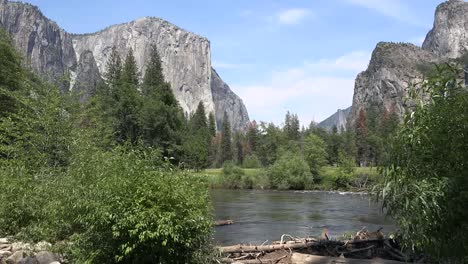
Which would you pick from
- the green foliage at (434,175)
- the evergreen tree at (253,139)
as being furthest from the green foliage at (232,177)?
the green foliage at (434,175)

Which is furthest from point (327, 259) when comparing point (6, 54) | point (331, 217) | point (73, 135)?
point (6, 54)

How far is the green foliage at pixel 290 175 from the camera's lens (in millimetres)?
78500

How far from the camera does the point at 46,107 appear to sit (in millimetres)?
22578

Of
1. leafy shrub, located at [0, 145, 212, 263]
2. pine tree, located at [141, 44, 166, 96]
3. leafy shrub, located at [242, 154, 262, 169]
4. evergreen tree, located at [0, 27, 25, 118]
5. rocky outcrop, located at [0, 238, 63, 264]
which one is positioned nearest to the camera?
leafy shrub, located at [0, 145, 212, 263]

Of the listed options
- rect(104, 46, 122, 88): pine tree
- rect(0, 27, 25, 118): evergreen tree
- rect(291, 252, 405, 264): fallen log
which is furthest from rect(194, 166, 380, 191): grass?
rect(291, 252, 405, 264): fallen log

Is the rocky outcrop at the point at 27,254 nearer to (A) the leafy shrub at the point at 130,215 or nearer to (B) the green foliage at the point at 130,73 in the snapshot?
(A) the leafy shrub at the point at 130,215

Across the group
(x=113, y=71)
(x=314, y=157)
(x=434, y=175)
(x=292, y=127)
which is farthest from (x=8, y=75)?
(x=292, y=127)

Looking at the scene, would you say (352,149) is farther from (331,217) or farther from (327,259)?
(327,259)

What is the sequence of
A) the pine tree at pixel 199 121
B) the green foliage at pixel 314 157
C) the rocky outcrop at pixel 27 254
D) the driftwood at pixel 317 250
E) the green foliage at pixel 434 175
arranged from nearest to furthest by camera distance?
the green foliage at pixel 434 175 < the rocky outcrop at pixel 27 254 < the driftwood at pixel 317 250 < the green foliage at pixel 314 157 < the pine tree at pixel 199 121

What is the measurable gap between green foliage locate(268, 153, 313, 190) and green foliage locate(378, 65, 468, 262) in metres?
69.2

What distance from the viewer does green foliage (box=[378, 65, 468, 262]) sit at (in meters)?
7.99

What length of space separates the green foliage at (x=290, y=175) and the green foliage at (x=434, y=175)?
227 ft

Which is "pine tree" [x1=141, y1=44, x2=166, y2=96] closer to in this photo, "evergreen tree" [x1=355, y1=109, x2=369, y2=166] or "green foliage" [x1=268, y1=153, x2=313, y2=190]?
"green foliage" [x1=268, y1=153, x2=313, y2=190]

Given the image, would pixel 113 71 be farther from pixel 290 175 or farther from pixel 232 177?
pixel 290 175
